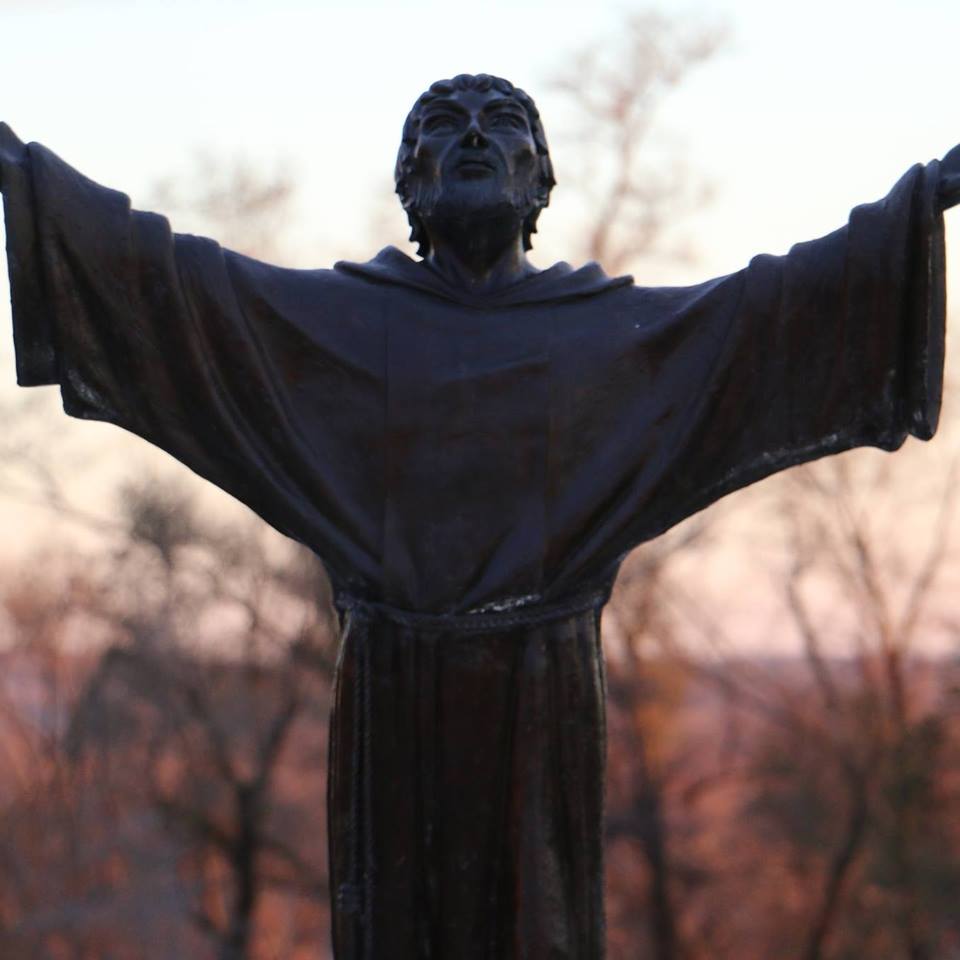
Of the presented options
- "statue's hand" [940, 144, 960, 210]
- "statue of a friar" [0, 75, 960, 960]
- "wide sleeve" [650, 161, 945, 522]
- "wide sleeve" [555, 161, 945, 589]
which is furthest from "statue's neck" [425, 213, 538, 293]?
"statue's hand" [940, 144, 960, 210]

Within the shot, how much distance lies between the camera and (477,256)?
16.1 feet

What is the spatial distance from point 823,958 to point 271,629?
6.45 metres

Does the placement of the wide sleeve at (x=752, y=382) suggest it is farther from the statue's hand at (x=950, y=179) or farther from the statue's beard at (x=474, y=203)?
Answer: the statue's beard at (x=474, y=203)

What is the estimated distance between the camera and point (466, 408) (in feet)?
15.5

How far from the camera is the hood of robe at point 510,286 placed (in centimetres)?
488

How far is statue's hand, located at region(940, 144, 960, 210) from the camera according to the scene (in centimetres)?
464

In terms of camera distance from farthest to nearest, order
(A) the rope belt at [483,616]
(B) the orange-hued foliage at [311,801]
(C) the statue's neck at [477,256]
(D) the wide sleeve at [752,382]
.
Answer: (B) the orange-hued foliage at [311,801] → (C) the statue's neck at [477,256] → (D) the wide sleeve at [752,382] → (A) the rope belt at [483,616]

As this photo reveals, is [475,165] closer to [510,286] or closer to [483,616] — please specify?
[510,286]

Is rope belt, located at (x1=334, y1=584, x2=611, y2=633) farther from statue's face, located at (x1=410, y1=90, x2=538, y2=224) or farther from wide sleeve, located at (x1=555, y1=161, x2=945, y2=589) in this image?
statue's face, located at (x1=410, y1=90, x2=538, y2=224)

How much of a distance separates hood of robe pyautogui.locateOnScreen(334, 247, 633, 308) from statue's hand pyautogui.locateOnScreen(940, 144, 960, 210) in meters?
0.70

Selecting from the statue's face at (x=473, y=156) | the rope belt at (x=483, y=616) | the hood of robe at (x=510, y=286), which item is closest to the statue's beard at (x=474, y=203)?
the statue's face at (x=473, y=156)

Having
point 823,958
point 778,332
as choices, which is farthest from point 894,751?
point 778,332

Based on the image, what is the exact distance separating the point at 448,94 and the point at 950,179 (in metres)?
1.07

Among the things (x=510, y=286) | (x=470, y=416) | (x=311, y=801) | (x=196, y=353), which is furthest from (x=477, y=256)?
(x=311, y=801)
